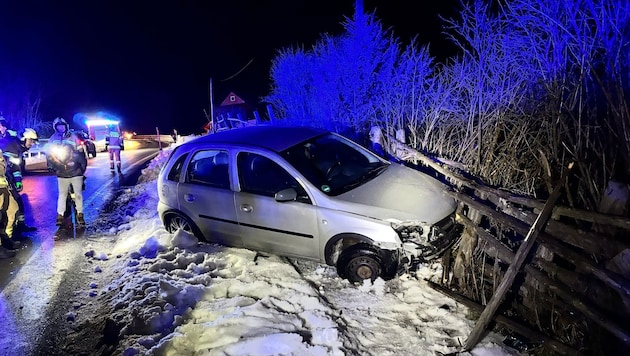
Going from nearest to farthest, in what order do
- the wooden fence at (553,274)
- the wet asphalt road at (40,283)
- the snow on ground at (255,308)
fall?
the wooden fence at (553,274) → the snow on ground at (255,308) → the wet asphalt road at (40,283)

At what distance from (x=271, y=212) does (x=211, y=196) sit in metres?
0.90

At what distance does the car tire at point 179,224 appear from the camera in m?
5.37

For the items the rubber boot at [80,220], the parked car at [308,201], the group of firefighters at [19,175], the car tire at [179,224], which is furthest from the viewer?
the rubber boot at [80,220]

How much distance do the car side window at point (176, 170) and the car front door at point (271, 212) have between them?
3.32ft

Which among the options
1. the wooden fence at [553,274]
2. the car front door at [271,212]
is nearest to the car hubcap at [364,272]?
the car front door at [271,212]

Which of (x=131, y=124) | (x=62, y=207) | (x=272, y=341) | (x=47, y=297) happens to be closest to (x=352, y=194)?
(x=272, y=341)

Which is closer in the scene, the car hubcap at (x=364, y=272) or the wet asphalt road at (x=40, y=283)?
the wet asphalt road at (x=40, y=283)

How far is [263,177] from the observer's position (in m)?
4.86

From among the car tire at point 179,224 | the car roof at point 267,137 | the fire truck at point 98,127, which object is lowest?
the car tire at point 179,224

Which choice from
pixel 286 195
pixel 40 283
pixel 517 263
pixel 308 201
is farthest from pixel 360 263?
pixel 40 283

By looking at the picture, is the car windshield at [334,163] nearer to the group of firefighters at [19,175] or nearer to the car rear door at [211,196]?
the car rear door at [211,196]

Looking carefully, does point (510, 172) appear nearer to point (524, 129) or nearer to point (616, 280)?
point (524, 129)

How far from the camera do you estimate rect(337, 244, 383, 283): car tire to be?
13.9 feet

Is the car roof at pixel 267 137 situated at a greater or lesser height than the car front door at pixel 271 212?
greater
